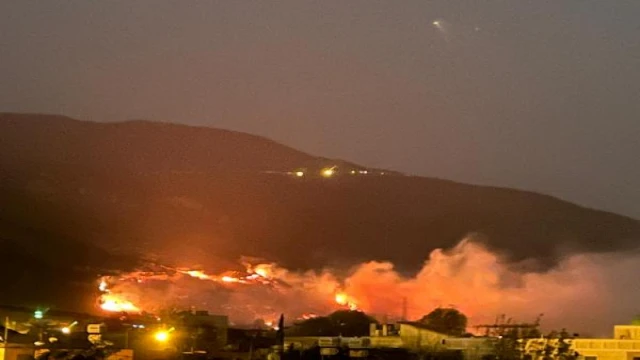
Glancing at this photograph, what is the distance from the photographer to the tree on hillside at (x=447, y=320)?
2031 centimetres

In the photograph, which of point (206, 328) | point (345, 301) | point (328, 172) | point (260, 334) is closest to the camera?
point (206, 328)

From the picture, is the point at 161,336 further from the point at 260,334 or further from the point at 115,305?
the point at 115,305

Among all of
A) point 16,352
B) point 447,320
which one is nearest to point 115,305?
point 447,320

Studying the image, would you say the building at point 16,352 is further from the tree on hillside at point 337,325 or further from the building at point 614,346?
the building at point 614,346

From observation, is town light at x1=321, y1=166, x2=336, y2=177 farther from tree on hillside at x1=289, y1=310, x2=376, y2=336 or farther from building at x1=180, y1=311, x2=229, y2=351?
building at x1=180, y1=311, x2=229, y2=351

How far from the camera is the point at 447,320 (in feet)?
68.7

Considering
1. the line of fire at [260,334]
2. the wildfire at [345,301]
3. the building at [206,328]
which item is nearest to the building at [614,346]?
the line of fire at [260,334]

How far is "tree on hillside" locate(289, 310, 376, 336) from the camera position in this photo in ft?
69.0

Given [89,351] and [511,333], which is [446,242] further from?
[89,351]

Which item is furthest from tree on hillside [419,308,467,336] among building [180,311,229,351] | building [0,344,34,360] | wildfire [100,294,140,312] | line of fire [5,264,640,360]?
building [0,344,34,360]

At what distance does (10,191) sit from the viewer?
2278 cm

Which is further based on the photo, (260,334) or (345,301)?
(345,301)

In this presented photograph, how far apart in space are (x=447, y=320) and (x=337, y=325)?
2.35 m

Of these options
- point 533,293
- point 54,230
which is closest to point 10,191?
point 54,230
